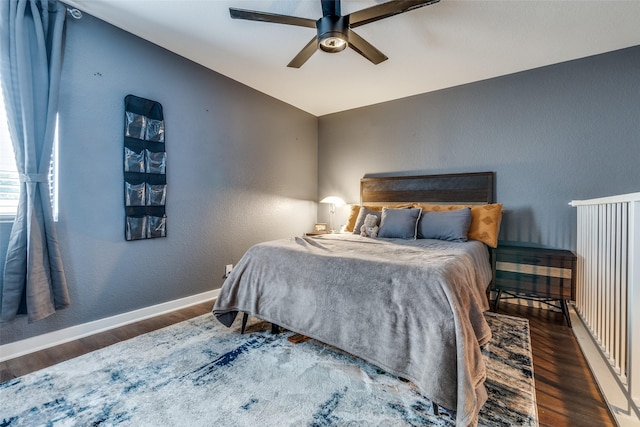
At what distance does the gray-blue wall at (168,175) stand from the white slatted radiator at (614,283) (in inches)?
132

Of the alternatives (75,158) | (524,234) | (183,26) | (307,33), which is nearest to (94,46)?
(183,26)

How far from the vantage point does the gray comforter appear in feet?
4.36

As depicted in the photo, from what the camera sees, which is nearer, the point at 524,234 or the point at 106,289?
the point at 106,289

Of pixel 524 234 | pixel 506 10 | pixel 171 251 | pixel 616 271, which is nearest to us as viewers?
pixel 616 271

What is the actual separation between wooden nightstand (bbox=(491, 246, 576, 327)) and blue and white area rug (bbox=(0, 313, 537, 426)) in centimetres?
84

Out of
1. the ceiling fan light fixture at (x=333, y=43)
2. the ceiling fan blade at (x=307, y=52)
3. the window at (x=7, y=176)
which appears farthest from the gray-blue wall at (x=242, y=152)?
the ceiling fan light fixture at (x=333, y=43)

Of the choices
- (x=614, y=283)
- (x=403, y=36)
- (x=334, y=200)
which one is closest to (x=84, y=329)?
(x=334, y=200)

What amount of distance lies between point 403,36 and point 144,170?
8.75 ft

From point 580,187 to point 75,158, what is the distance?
469 centimetres

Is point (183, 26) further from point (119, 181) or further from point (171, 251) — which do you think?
point (171, 251)

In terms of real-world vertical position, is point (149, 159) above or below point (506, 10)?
below

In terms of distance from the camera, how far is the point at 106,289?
95.4 inches

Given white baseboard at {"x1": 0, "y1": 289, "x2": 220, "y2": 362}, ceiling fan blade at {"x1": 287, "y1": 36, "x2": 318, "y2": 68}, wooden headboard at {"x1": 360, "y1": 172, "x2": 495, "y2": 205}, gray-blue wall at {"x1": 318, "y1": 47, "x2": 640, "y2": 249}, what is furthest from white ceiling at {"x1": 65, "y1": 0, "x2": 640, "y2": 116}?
white baseboard at {"x1": 0, "y1": 289, "x2": 220, "y2": 362}

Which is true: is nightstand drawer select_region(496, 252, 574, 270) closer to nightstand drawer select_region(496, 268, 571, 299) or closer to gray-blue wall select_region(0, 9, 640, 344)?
nightstand drawer select_region(496, 268, 571, 299)
